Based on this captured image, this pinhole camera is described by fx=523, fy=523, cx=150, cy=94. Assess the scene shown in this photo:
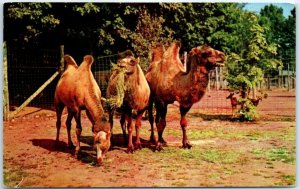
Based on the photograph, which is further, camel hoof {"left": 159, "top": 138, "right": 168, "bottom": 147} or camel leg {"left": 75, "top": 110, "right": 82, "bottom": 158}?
camel hoof {"left": 159, "top": 138, "right": 168, "bottom": 147}

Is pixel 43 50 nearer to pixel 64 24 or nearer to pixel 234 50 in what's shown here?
pixel 64 24

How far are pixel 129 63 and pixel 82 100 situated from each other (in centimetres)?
52

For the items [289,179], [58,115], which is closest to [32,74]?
[58,115]

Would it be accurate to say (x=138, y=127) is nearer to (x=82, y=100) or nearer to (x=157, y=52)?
(x=82, y=100)

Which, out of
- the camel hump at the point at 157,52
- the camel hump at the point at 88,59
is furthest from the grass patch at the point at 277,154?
the camel hump at the point at 88,59

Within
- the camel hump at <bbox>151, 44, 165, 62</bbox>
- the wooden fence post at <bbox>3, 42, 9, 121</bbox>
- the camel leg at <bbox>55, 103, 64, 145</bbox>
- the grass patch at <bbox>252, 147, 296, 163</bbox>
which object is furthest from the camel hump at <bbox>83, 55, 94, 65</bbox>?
the grass patch at <bbox>252, 147, 296, 163</bbox>

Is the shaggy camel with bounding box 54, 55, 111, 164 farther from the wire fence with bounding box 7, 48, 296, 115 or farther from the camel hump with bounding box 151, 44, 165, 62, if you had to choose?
the camel hump with bounding box 151, 44, 165, 62

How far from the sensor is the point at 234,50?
4.77 metres

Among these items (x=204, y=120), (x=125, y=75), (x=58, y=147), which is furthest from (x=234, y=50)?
(x=58, y=147)

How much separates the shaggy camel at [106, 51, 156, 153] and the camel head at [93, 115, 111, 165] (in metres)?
0.20

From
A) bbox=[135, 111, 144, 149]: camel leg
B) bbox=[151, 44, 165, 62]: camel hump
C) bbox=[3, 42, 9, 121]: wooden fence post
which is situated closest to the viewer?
bbox=[3, 42, 9, 121]: wooden fence post

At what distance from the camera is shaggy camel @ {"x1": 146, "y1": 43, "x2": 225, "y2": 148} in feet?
13.9

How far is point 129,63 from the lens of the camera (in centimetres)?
439

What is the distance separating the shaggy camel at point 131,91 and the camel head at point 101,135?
199 millimetres
